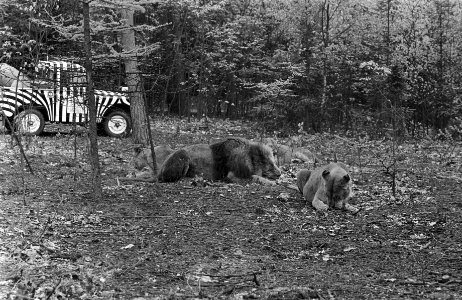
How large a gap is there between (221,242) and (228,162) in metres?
4.51

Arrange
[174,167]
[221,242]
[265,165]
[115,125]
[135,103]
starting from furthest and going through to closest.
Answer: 1. [115,125]
2. [135,103]
3. [265,165]
4. [174,167]
5. [221,242]

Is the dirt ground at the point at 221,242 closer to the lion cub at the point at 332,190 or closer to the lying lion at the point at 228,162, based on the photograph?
the lion cub at the point at 332,190

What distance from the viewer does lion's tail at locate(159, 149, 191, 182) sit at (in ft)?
36.1

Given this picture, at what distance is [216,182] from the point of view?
11336 millimetres

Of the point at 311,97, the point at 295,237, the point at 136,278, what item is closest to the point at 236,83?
the point at 311,97

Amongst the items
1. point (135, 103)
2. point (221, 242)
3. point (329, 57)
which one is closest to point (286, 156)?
point (135, 103)

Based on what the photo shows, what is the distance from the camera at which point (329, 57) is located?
26.7 metres

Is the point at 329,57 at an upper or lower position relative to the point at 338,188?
upper

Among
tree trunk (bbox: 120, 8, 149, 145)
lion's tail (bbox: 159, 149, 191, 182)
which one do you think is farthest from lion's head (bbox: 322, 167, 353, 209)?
tree trunk (bbox: 120, 8, 149, 145)

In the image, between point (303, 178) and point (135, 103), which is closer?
point (303, 178)

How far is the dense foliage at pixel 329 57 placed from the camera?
2505 cm

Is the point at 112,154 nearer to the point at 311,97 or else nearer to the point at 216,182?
the point at 216,182

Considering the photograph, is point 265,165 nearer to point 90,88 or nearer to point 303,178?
point 303,178

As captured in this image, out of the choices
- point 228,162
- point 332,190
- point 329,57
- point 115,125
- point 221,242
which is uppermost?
point 329,57
